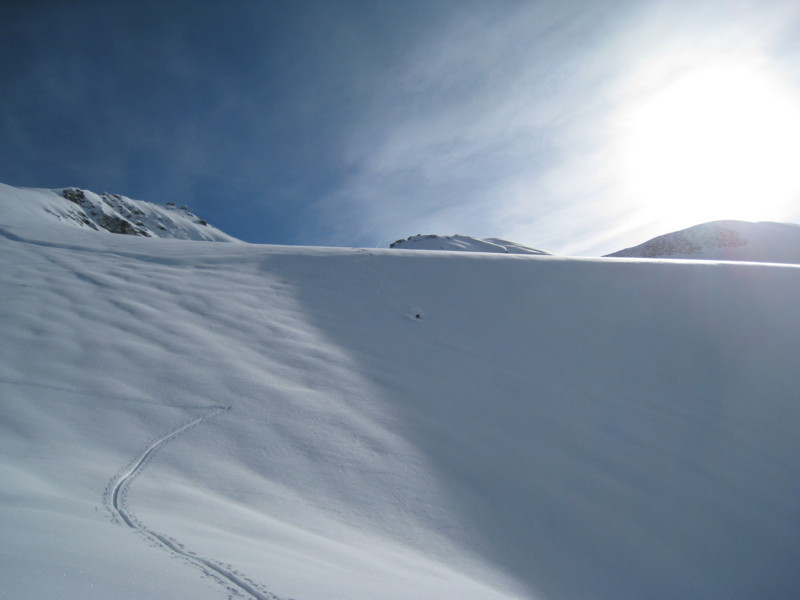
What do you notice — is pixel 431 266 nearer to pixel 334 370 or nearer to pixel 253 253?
pixel 253 253

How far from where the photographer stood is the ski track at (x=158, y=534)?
1.57m

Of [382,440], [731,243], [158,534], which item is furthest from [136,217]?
[158,534]

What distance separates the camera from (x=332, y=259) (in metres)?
9.44

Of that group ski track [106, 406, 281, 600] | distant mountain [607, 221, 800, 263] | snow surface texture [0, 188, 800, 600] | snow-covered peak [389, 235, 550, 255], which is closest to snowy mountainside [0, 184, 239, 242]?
snow-covered peak [389, 235, 550, 255]

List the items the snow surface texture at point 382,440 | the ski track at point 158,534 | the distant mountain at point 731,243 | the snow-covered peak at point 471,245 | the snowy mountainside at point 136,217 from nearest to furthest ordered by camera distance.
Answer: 1. the ski track at point 158,534
2. the snow surface texture at point 382,440
3. the distant mountain at point 731,243
4. the snow-covered peak at point 471,245
5. the snowy mountainside at point 136,217

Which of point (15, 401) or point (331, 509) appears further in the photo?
point (15, 401)

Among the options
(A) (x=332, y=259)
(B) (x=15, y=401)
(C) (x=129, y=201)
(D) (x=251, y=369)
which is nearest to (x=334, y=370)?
(D) (x=251, y=369)

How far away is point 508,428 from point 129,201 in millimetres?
97621

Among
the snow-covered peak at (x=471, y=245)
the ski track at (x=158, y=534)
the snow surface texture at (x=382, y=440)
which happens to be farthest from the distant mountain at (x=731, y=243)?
the ski track at (x=158, y=534)

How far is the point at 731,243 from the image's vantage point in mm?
43656

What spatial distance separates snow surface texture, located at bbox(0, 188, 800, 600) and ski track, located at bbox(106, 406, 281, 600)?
0.04 ft

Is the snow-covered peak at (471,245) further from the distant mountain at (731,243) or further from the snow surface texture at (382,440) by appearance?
the snow surface texture at (382,440)

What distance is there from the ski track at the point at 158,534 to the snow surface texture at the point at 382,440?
13mm

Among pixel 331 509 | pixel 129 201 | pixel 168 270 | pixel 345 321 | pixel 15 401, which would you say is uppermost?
pixel 129 201
